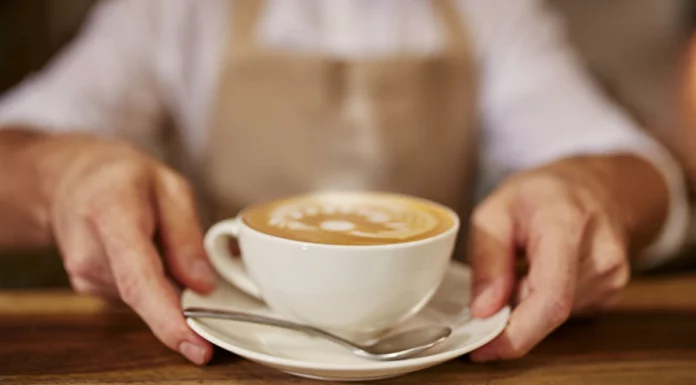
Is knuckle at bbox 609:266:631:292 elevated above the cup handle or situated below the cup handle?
below

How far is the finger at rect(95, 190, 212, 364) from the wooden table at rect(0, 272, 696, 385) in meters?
0.02

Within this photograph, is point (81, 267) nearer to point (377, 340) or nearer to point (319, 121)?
point (377, 340)

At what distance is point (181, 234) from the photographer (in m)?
0.53

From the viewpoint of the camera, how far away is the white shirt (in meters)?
0.94

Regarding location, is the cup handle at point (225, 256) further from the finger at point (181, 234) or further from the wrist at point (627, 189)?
the wrist at point (627, 189)

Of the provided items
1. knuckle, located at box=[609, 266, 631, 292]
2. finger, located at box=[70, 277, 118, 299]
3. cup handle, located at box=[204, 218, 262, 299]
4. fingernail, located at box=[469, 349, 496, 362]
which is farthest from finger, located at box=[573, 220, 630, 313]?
finger, located at box=[70, 277, 118, 299]

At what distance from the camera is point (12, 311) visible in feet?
1.82

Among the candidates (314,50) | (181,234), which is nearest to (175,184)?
(181,234)

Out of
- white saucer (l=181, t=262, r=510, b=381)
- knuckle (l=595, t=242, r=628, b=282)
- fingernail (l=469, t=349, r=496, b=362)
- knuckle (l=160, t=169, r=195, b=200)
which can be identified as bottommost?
fingernail (l=469, t=349, r=496, b=362)

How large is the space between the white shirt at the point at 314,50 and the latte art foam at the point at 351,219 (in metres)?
0.46

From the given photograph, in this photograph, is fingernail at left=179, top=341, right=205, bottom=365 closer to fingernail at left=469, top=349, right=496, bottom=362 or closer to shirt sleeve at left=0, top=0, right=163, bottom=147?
fingernail at left=469, top=349, right=496, bottom=362

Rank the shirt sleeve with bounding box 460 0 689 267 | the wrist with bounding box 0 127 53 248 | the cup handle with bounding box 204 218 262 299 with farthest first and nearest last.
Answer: the shirt sleeve with bounding box 460 0 689 267, the wrist with bounding box 0 127 53 248, the cup handle with bounding box 204 218 262 299

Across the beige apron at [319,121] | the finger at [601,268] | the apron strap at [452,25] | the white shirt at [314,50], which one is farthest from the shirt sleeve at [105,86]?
the finger at [601,268]

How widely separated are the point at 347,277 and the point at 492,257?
15 cm
